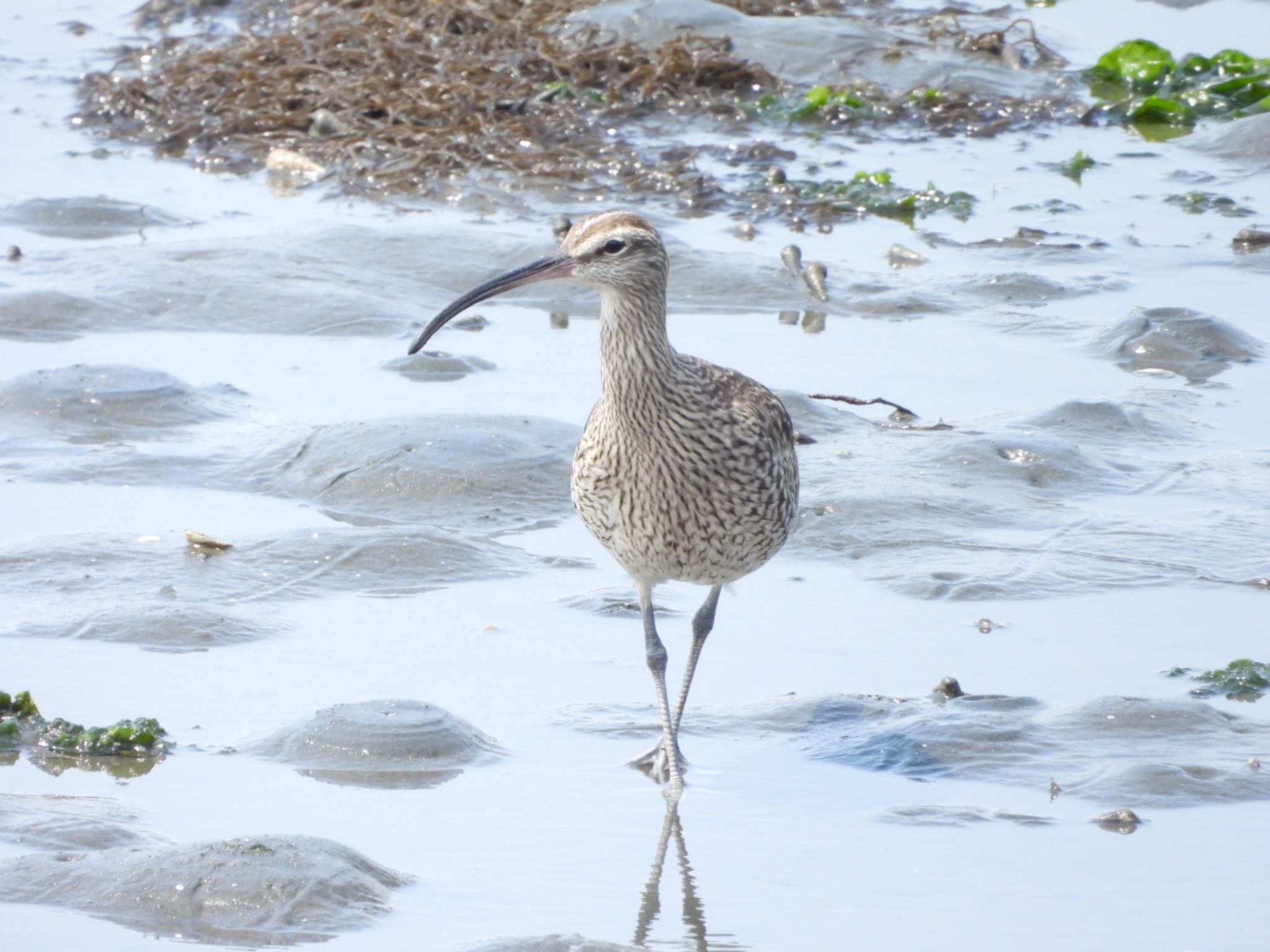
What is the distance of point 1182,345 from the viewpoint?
1041cm

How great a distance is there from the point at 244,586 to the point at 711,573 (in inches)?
76.5

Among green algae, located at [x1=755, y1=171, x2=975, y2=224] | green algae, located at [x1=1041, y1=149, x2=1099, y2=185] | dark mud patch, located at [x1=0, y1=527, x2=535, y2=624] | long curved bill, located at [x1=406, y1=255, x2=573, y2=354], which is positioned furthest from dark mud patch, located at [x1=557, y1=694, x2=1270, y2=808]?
green algae, located at [x1=1041, y1=149, x2=1099, y2=185]

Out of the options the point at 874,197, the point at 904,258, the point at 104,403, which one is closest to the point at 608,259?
the point at 104,403

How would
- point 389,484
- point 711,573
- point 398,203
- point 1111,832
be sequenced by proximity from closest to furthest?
1. point 1111,832
2. point 711,573
3. point 389,484
4. point 398,203

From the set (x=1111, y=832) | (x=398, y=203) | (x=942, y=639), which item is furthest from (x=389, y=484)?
(x=398, y=203)

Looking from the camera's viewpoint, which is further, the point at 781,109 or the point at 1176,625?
the point at 781,109

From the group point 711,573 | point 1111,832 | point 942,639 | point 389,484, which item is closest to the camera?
point 1111,832

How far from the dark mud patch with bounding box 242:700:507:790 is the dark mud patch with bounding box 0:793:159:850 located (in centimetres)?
60

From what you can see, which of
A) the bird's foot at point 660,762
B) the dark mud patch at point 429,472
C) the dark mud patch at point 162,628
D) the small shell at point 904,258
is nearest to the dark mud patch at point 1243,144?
the small shell at point 904,258

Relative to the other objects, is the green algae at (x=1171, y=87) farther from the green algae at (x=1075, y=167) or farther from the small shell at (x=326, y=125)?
the small shell at (x=326, y=125)

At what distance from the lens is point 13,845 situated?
564cm

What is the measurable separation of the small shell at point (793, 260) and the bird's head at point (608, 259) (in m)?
4.84

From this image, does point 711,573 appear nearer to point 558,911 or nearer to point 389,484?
point 558,911

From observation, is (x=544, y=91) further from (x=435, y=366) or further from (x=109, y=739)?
(x=109, y=739)
